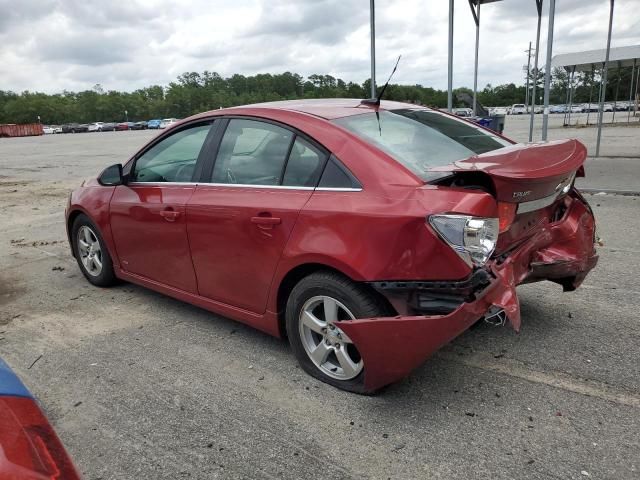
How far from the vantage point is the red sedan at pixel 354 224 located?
255 cm

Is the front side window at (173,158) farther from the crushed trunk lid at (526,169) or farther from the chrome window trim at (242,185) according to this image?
the crushed trunk lid at (526,169)

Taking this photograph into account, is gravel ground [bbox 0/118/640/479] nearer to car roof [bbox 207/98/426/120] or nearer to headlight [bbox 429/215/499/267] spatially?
headlight [bbox 429/215/499/267]

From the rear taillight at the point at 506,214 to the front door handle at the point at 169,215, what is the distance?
219 centimetres

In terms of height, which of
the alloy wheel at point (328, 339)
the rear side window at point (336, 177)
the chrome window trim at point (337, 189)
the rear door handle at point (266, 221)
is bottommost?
the alloy wheel at point (328, 339)

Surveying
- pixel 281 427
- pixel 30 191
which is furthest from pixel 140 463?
pixel 30 191

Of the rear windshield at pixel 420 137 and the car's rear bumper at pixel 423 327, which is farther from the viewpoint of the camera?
the rear windshield at pixel 420 137

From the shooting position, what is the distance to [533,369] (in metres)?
3.14

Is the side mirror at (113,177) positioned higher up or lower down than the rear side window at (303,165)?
lower down

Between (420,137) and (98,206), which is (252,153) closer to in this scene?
(420,137)

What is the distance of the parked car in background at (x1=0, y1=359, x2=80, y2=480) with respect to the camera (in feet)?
4.68

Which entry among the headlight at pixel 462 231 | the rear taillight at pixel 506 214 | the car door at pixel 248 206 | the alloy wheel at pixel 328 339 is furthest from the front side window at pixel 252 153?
the rear taillight at pixel 506 214

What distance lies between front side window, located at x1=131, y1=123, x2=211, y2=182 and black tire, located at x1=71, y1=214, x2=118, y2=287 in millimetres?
840

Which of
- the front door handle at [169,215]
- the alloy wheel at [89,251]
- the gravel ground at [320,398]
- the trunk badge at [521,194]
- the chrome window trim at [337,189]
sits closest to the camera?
the gravel ground at [320,398]

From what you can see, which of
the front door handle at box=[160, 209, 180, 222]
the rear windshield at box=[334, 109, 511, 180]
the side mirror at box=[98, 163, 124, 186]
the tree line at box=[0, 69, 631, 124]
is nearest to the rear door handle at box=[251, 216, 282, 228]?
the rear windshield at box=[334, 109, 511, 180]
